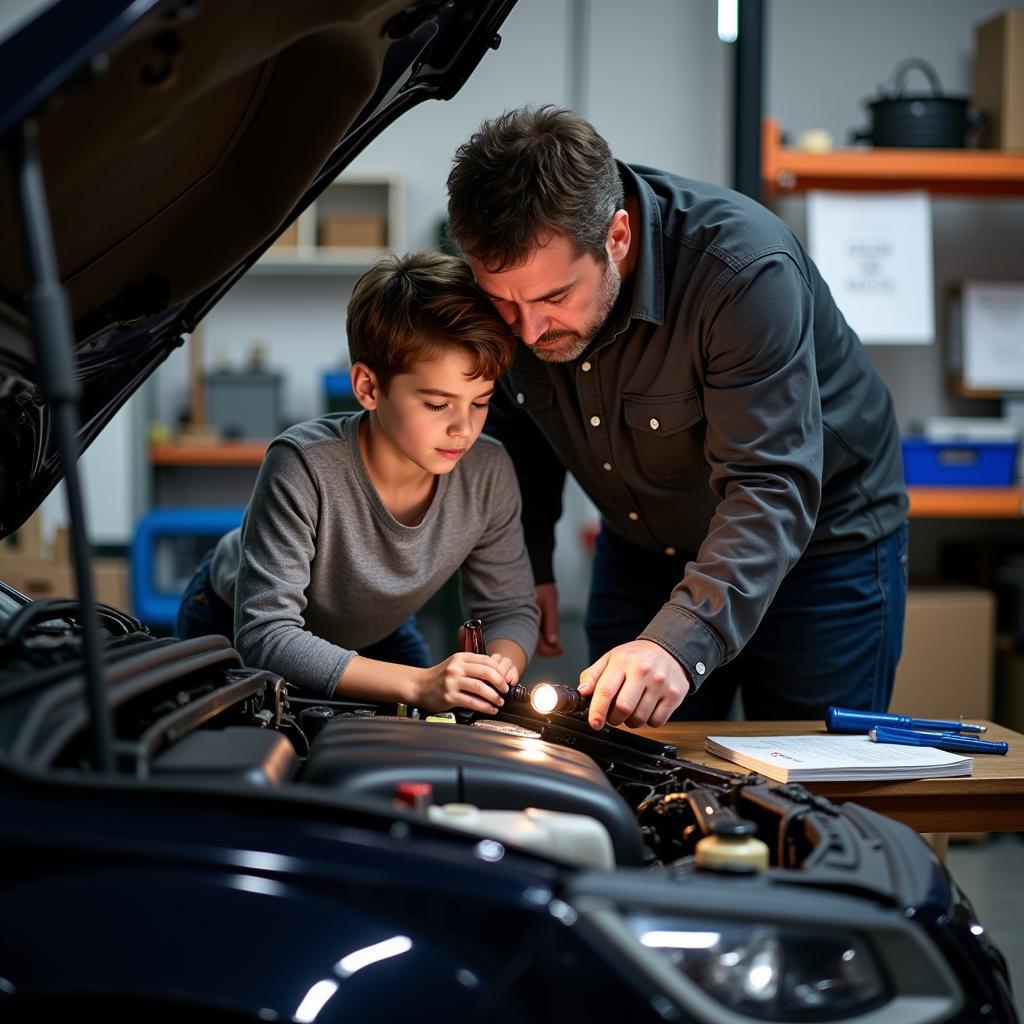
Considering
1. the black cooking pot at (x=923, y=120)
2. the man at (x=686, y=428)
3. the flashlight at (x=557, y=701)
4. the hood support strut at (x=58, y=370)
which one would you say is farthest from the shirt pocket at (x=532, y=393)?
the black cooking pot at (x=923, y=120)

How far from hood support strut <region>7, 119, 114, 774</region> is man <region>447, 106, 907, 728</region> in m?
0.65

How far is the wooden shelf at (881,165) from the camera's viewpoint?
358 cm

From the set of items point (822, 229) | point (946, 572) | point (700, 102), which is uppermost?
point (700, 102)

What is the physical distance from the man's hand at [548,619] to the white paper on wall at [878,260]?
6.60ft

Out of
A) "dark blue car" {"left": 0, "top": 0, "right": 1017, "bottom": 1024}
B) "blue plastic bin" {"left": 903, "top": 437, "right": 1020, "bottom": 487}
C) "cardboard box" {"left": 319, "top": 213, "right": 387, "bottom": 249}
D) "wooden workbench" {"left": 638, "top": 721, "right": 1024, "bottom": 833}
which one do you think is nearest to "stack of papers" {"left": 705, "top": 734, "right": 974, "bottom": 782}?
"wooden workbench" {"left": 638, "top": 721, "right": 1024, "bottom": 833}

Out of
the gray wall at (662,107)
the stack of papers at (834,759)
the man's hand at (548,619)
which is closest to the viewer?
the stack of papers at (834,759)

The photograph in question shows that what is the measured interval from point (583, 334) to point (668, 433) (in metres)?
0.21

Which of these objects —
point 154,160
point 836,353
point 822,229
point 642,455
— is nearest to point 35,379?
point 154,160

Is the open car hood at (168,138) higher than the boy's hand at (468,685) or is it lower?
higher

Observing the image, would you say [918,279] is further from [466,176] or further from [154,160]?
[154,160]

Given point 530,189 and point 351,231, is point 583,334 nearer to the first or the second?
point 530,189

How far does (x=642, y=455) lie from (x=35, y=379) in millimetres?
863

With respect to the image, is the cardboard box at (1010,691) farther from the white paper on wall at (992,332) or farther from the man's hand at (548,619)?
the man's hand at (548,619)

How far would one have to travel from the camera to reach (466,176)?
1.54m
